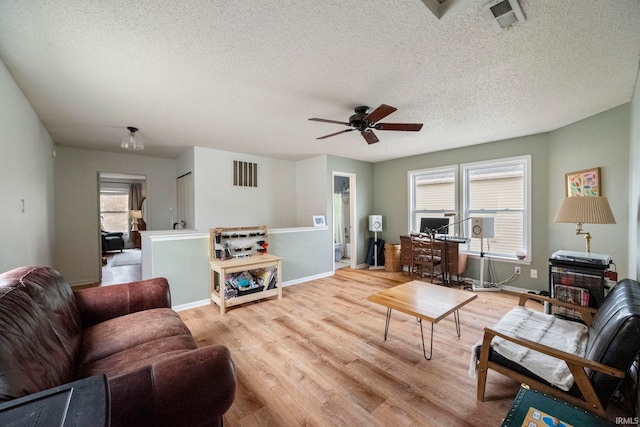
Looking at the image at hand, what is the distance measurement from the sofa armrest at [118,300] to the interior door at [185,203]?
243 centimetres

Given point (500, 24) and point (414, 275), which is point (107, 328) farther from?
point (414, 275)

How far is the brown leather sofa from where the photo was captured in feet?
3.20

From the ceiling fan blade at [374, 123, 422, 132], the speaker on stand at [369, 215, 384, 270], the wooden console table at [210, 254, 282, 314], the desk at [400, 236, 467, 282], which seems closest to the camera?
the ceiling fan blade at [374, 123, 422, 132]

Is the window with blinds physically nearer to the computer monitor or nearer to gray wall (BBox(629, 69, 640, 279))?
the computer monitor

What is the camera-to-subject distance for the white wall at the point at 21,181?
194 centimetres

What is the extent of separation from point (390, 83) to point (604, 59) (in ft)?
5.04

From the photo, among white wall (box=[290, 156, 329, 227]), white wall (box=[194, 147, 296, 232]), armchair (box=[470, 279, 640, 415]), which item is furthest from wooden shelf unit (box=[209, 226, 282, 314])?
armchair (box=[470, 279, 640, 415])

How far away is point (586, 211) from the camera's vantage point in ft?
7.74

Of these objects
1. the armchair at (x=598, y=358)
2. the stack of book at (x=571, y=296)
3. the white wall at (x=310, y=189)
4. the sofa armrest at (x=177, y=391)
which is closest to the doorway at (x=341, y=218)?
the white wall at (x=310, y=189)

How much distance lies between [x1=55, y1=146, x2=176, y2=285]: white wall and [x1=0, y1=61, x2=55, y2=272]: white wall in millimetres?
1131

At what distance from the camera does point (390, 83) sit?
2.23 meters

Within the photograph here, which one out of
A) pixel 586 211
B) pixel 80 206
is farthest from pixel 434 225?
pixel 80 206

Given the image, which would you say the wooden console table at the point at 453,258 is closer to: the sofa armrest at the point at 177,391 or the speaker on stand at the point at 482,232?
the speaker on stand at the point at 482,232

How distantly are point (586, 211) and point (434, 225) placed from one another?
2.44 meters
